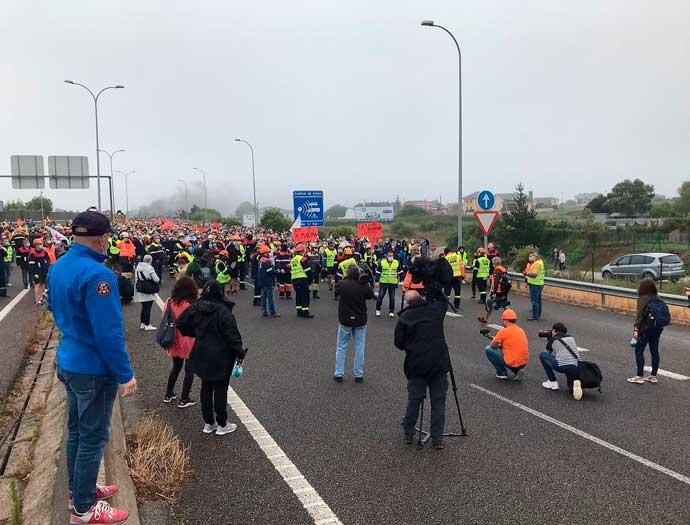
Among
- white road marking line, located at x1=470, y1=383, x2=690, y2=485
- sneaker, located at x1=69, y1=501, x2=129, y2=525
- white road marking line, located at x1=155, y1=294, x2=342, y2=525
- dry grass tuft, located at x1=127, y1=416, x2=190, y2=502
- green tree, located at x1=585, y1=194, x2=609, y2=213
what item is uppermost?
green tree, located at x1=585, y1=194, x2=609, y2=213

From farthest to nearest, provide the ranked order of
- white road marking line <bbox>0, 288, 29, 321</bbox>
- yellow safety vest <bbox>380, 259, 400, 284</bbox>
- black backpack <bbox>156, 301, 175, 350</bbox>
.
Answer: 1. yellow safety vest <bbox>380, 259, 400, 284</bbox>
2. white road marking line <bbox>0, 288, 29, 321</bbox>
3. black backpack <bbox>156, 301, 175, 350</bbox>

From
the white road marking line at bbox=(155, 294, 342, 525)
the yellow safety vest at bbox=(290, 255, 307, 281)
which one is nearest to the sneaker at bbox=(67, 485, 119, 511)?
the white road marking line at bbox=(155, 294, 342, 525)

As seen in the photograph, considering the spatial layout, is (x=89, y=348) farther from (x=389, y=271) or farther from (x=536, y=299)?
(x=536, y=299)

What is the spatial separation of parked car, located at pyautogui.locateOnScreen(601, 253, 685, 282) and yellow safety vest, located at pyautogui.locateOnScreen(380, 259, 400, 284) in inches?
539

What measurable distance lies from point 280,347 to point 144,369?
2.61 m

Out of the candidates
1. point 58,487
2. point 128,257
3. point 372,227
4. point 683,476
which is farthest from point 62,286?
point 372,227

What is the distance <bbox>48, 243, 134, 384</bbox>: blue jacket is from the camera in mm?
3502

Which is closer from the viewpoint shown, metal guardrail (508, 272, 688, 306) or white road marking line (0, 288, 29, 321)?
metal guardrail (508, 272, 688, 306)

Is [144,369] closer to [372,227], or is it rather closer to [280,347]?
[280,347]

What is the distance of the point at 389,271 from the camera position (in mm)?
14789

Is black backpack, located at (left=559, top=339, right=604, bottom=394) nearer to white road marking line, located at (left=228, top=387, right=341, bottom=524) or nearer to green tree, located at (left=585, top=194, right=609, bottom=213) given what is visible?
white road marking line, located at (left=228, top=387, right=341, bottom=524)

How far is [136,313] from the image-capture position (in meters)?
14.0

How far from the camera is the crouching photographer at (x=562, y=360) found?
7.43 meters

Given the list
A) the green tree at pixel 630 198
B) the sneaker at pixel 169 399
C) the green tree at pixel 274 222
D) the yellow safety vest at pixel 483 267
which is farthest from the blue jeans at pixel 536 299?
the green tree at pixel 630 198
